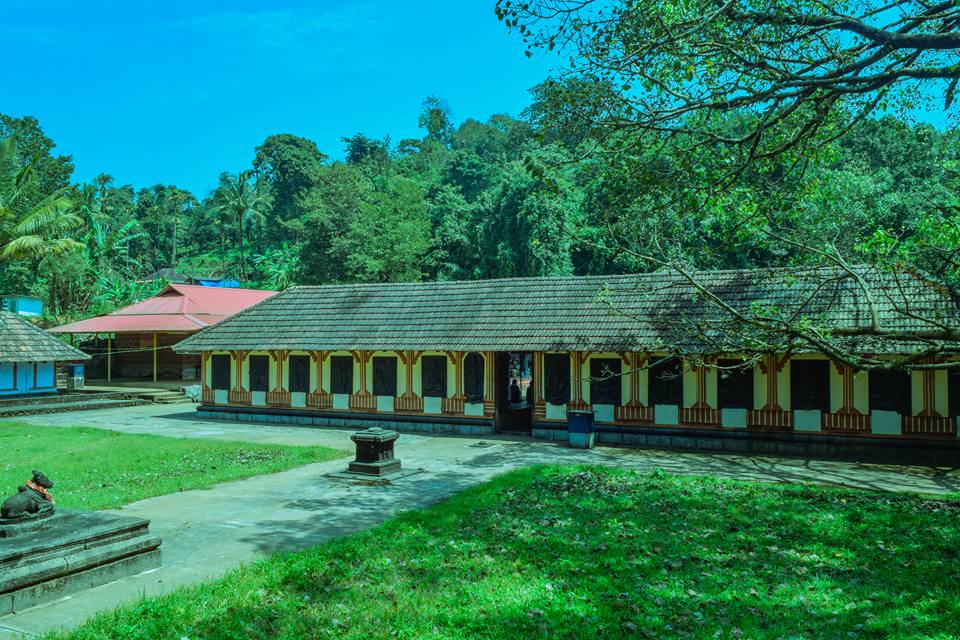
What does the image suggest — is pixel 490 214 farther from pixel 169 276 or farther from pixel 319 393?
pixel 169 276

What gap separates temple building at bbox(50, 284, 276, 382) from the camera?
33.9 meters

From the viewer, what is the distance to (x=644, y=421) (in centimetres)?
1883

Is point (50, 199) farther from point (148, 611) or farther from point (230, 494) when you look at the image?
point (148, 611)

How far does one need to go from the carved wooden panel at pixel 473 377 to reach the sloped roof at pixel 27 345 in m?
17.3

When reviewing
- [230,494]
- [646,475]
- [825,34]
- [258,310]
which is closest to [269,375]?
[258,310]

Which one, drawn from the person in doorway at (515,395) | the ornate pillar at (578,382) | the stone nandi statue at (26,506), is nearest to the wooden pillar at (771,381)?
the ornate pillar at (578,382)

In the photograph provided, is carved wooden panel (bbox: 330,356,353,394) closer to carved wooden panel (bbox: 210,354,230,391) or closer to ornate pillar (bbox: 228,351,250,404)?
ornate pillar (bbox: 228,351,250,404)

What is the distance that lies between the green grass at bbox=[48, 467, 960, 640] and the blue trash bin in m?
6.92

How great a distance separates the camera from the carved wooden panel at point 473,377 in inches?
829

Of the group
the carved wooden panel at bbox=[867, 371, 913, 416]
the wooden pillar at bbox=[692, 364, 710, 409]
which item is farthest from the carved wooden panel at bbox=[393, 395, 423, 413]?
the carved wooden panel at bbox=[867, 371, 913, 416]

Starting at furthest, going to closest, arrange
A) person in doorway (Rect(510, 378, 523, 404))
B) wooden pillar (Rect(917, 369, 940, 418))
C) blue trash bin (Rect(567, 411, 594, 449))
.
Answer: person in doorway (Rect(510, 378, 523, 404)) → blue trash bin (Rect(567, 411, 594, 449)) → wooden pillar (Rect(917, 369, 940, 418))

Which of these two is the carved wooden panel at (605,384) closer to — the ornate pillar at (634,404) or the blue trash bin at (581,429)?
the ornate pillar at (634,404)

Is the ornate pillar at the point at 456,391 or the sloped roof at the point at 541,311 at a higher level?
the sloped roof at the point at 541,311

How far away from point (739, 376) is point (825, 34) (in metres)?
9.96
